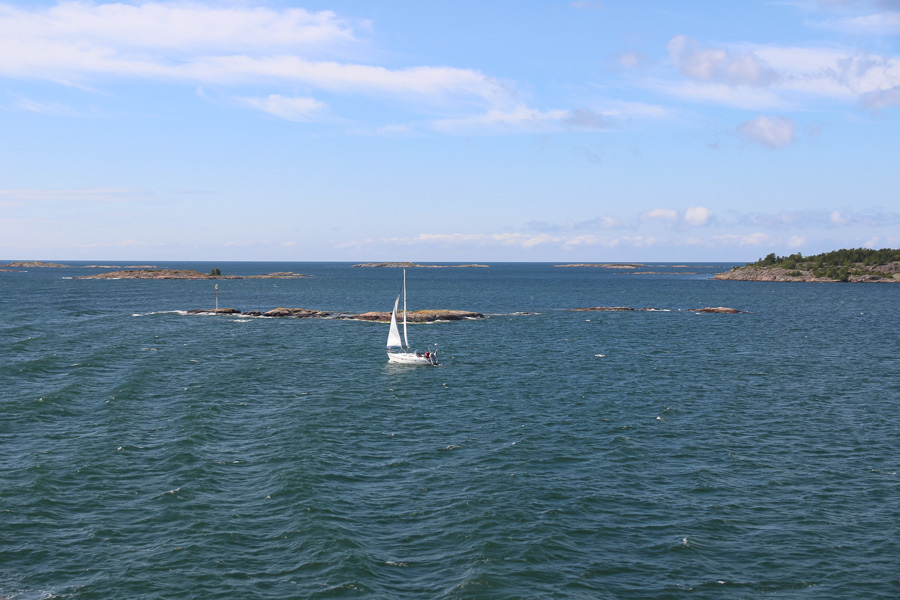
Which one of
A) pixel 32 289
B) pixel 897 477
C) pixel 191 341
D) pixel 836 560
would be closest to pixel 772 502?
pixel 836 560

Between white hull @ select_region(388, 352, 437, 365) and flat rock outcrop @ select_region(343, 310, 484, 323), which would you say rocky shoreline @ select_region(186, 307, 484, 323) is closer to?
flat rock outcrop @ select_region(343, 310, 484, 323)

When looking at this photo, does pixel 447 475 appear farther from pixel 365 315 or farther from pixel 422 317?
pixel 365 315

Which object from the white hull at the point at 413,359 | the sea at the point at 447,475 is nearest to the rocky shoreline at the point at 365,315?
the sea at the point at 447,475

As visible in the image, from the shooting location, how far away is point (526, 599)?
22500 millimetres

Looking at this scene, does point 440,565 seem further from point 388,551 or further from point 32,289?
point 32,289

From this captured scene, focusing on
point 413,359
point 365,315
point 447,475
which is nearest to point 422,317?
point 365,315

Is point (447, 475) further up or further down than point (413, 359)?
further down

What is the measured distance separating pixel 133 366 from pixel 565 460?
46.9 metres

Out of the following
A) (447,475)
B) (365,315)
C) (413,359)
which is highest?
(365,315)

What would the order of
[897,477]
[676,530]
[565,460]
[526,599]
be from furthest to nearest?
1. [565,460]
2. [897,477]
3. [676,530]
4. [526,599]

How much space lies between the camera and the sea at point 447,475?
24.1 meters

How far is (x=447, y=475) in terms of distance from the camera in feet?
112

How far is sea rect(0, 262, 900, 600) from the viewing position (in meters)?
24.1

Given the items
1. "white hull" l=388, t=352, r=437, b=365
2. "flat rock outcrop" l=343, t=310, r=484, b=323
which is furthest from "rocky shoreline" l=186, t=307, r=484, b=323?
"white hull" l=388, t=352, r=437, b=365
